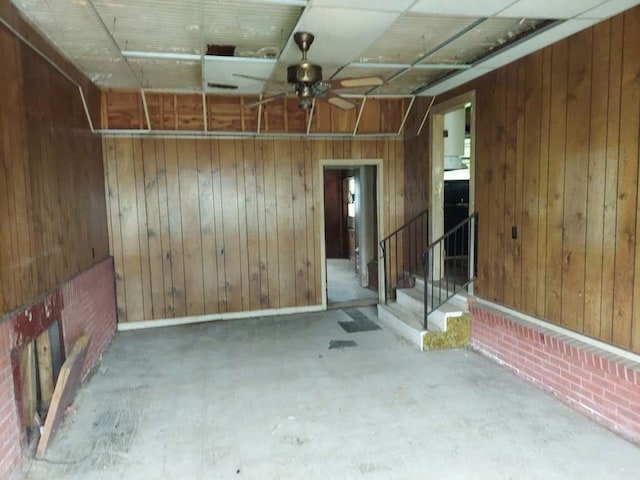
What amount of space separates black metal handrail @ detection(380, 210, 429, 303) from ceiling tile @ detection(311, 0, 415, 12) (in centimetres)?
328

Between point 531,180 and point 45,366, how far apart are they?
4236 millimetres

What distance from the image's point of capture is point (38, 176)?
3125 mm

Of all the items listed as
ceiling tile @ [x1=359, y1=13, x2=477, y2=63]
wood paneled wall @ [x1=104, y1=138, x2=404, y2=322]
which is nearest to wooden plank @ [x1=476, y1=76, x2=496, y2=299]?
ceiling tile @ [x1=359, y1=13, x2=477, y2=63]

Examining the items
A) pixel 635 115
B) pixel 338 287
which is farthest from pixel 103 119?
→ pixel 635 115

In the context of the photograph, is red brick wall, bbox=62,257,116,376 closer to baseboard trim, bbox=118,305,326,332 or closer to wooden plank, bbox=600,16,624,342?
baseboard trim, bbox=118,305,326,332

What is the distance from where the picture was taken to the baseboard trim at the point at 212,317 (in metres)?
5.41

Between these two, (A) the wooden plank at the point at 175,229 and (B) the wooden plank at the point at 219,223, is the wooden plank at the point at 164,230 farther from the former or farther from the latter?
(B) the wooden plank at the point at 219,223

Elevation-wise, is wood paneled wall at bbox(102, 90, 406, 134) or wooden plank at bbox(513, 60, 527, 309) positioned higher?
wood paneled wall at bbox(102, 90, 406, 134)

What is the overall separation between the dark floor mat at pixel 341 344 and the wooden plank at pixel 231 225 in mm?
1640

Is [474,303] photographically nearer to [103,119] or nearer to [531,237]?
[531,237]

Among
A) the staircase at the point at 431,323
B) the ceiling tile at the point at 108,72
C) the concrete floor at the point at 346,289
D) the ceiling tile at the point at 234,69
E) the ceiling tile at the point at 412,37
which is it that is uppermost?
the ceiling tile at the point at 108,72

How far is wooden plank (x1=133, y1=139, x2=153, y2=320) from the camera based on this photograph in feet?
17.2

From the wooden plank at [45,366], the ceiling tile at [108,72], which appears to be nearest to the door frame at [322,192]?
the ceiling tile at [108,72]

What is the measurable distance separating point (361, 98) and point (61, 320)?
4.23 meters
